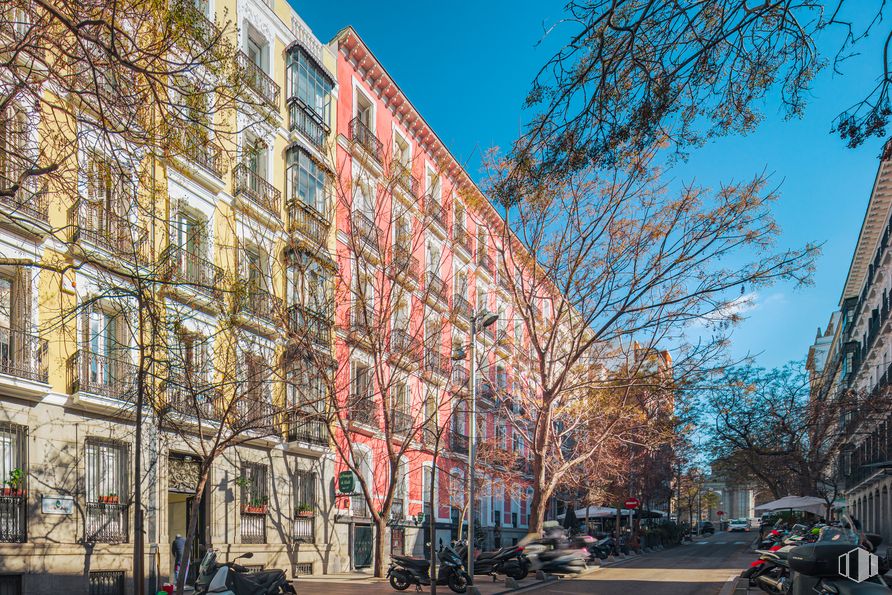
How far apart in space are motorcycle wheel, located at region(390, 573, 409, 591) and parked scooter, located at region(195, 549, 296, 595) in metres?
5.00

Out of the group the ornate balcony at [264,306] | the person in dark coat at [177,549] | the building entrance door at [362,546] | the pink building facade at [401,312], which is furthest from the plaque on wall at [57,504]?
the building entrance door at [362,546]

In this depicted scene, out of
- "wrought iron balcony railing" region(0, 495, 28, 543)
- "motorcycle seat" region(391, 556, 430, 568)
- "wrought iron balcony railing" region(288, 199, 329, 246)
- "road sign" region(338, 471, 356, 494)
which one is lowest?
"motorcycle seat" region(391, 556, 430, 568)

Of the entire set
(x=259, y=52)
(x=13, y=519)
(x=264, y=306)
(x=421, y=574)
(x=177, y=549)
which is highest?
(x=259, y=52)

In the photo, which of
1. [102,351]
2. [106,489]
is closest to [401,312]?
[102,351]

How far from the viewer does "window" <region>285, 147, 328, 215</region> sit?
2373 cm

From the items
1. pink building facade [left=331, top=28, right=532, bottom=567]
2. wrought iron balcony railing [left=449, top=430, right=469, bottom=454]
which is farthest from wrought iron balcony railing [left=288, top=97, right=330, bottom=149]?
wrought iron balcony railing [left=449, top=430, right=469, bottom=454]

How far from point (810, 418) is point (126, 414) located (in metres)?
32.8

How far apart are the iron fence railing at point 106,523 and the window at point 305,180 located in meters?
9.69

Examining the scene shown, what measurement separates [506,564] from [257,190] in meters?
12.3

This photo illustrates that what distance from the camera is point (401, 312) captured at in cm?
→ 3034

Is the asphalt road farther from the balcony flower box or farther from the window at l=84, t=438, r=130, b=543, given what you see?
the window at l=84, t=438, r=130, b=543

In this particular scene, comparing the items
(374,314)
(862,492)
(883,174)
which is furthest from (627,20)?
(862,492)

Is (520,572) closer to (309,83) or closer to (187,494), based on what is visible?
(187,494)

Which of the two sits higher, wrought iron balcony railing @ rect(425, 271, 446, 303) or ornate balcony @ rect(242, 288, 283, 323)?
wrought iron balcony railing @ rect(425, 271, 446, 303)
